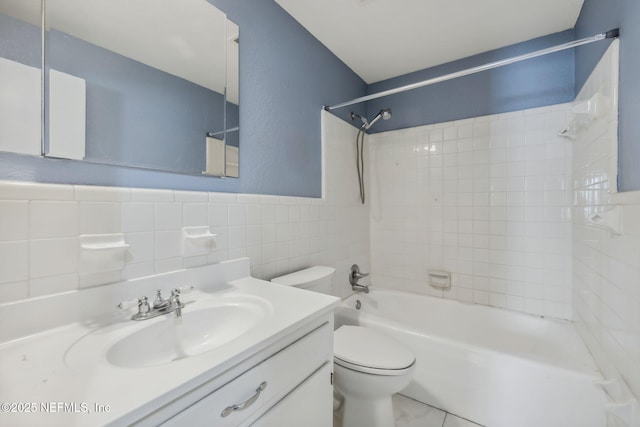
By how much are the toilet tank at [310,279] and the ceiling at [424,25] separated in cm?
157

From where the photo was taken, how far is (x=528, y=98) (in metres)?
1.83

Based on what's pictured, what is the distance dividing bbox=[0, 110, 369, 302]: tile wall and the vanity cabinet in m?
0.55

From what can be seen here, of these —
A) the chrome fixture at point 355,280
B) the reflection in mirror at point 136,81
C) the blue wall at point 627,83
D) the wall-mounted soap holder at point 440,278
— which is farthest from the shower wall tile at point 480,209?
the reflection in mirror at point 136,81

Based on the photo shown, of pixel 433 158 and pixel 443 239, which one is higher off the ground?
pixel 433 158

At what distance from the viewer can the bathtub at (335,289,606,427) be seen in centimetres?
117

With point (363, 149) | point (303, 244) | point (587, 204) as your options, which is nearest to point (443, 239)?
point (587, 204)

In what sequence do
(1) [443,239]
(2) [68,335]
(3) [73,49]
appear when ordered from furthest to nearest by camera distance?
1. (1) [443,239]
2. (3) [73,49]
3. (2) [68,335]

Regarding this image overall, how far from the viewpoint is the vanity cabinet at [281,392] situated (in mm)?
566

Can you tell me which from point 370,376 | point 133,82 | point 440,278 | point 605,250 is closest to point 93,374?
point 133,82

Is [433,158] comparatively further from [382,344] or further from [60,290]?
[60,290]

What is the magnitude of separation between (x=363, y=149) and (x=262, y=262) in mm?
1506

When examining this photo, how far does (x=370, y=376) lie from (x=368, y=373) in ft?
0.06

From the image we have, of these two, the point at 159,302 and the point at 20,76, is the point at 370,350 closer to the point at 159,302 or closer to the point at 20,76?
the point at 159,302

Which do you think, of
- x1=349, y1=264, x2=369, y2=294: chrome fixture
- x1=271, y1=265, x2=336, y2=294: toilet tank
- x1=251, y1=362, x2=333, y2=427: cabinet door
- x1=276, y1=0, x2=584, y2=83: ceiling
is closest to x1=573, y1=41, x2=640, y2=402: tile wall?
x1=276, y1=0, x2=584, y2=83: ceiling
